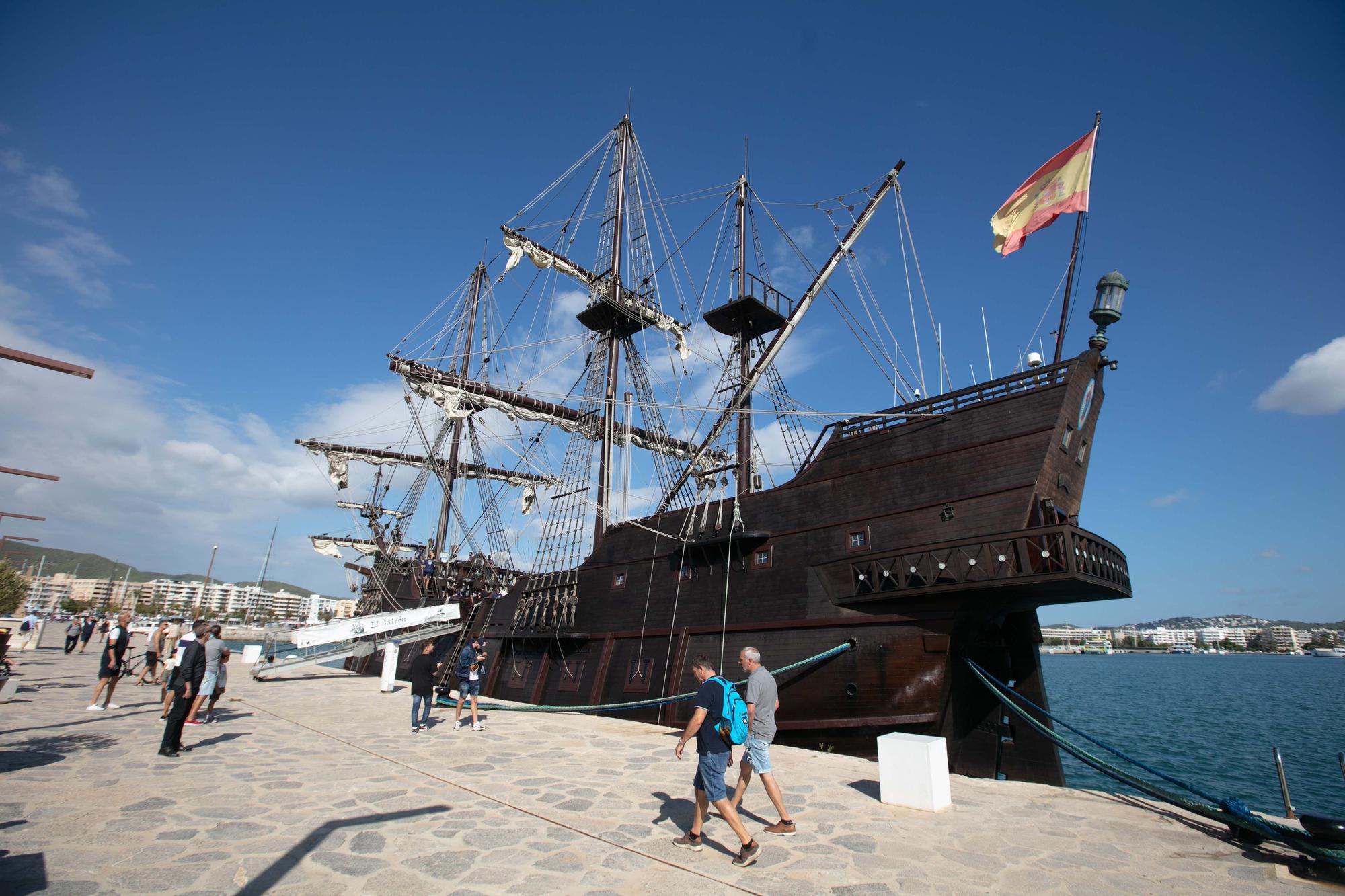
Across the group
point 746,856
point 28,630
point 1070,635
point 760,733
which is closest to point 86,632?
point 28,630

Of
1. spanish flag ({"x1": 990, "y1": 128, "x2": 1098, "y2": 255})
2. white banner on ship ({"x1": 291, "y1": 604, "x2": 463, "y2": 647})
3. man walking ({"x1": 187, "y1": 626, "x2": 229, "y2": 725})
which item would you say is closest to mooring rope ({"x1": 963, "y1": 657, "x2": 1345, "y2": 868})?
spanish flag ({"x1": 990, "y1": 128, "x2": 1098, "y2": 255})

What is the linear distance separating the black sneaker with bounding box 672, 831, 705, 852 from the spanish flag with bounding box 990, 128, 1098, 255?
9944mm

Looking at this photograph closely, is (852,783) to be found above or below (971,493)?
below

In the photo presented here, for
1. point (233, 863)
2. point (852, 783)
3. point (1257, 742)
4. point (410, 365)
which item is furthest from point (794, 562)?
point (1257, 742)

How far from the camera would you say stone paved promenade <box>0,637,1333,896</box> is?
13.1 feet

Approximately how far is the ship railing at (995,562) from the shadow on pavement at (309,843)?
20.2 feet

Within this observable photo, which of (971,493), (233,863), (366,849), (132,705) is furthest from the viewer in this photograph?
(132,705)

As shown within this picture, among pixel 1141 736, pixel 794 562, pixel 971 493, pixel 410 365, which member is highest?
pixel 410 365

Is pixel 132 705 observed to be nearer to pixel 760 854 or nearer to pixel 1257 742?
pixel 760 854

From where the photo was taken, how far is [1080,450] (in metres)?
9.66

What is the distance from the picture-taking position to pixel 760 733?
498cm

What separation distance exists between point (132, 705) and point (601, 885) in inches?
409

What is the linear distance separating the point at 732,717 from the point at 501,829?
2.02 m

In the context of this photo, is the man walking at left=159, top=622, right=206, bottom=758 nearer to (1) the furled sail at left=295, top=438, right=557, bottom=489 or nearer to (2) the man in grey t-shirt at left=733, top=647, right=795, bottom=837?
(2) the man in grey t-shirt at left=733, top=647, right=795, bottom=837
